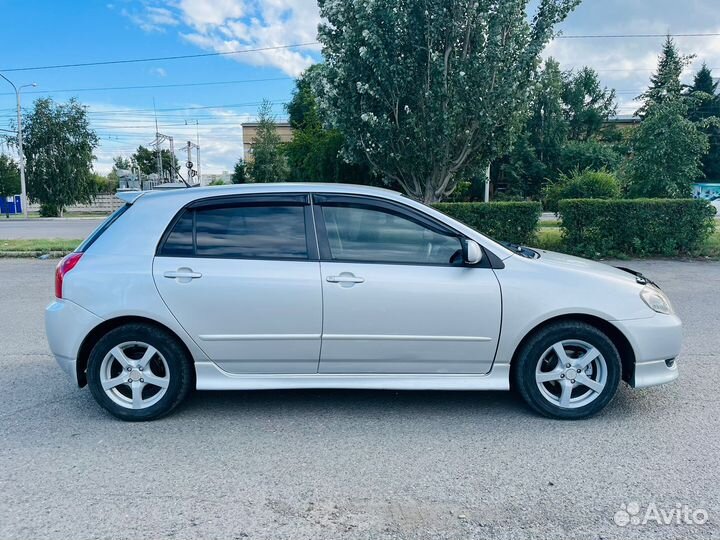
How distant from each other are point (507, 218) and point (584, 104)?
41460 millimetres

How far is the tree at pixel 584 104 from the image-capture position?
4609 centimetres

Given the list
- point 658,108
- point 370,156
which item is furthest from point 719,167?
point 370,156

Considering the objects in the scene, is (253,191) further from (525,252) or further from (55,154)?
(55,154)

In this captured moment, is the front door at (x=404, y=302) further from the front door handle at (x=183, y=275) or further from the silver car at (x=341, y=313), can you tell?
the front door handle at (x=183, y=275)

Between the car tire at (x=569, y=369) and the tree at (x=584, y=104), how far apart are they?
46.7 m

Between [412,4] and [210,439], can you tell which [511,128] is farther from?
Answer: [210,439]

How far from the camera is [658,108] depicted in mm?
13148

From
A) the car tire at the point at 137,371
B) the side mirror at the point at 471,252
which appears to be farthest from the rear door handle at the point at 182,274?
the side mirror at the point at 471,252

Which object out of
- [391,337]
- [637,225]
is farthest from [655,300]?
[637,225]

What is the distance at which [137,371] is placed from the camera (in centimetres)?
376

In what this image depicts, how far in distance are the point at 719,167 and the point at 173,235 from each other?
5711cm

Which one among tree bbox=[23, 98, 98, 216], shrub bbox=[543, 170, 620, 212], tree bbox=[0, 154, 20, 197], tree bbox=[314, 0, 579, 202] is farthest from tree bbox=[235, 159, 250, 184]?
tree bbox=[314, 0, 579, 202]

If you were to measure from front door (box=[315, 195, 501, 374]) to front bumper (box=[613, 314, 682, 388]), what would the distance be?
984 millimetres

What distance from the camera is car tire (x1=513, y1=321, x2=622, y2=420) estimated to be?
369 centimetres
